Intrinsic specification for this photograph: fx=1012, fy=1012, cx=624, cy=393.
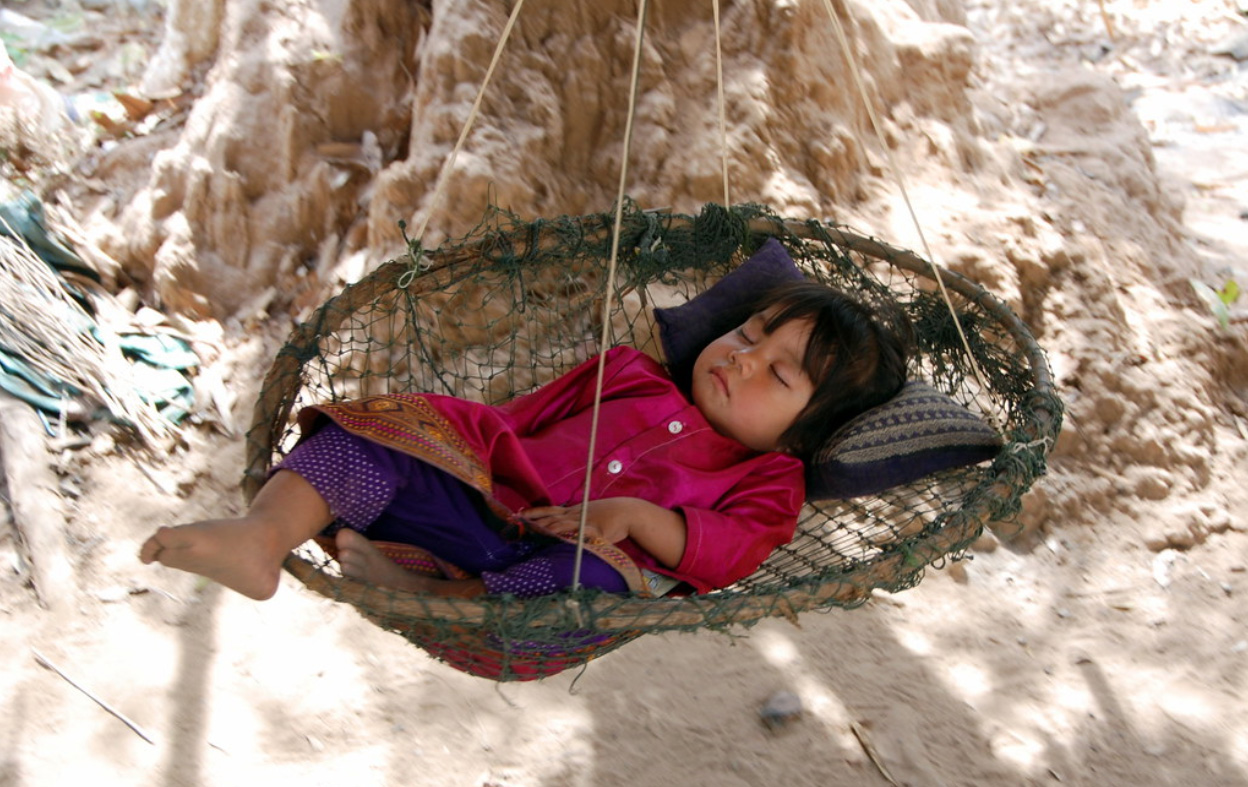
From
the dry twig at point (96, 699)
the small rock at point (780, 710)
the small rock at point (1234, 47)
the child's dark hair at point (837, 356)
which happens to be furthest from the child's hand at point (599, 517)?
the small rock at point (1234, 47)

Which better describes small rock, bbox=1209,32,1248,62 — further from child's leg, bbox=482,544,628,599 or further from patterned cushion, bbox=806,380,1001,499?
child's leg, bbox=482,544,628,599

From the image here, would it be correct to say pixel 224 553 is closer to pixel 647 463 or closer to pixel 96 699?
pixel 647 463

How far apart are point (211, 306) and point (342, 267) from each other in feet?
1.28

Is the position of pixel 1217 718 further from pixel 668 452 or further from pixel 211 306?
pixel 211 306

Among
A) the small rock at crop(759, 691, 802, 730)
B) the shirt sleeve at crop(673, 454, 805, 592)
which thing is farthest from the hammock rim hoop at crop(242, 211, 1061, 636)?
the small rock at crop(759, 691, 802, 730)

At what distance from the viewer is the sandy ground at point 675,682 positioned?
5.63ft

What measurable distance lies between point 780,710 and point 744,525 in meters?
0.55

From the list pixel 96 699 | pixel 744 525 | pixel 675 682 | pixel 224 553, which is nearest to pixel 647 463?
pixel 744 525

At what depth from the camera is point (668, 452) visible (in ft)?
5.21

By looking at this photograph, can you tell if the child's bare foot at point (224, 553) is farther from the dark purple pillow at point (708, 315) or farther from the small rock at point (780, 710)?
the small rock at point (780, 710)

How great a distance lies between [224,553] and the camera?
107cm

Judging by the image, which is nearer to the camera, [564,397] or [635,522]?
[635,522]

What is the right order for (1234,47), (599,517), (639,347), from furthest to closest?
(1234,47) < (639,347) < (599,517)

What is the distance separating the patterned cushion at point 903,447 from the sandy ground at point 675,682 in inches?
17.3
